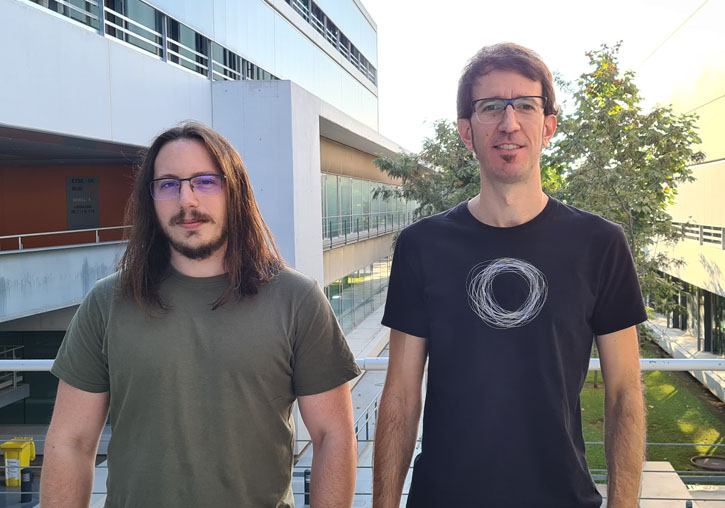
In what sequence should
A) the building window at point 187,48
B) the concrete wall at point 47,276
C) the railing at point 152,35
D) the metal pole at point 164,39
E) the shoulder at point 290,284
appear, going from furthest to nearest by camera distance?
the building window at point 187,48
the metal pole at point 164,39
the railing at point 152,35
the concrete wall at point 47,276
the shoulder at point 290,284

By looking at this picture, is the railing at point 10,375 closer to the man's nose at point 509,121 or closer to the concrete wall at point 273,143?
the concrete wall at point 273,143

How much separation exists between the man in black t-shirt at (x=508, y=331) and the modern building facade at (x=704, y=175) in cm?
1860

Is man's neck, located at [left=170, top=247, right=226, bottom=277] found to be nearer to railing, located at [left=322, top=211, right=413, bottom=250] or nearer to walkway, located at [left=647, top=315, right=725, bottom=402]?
railing, located at [left=322, top=211, right=413, bottom=250]

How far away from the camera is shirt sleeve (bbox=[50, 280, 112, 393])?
2.46m

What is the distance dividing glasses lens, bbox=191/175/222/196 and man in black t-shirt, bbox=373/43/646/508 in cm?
69

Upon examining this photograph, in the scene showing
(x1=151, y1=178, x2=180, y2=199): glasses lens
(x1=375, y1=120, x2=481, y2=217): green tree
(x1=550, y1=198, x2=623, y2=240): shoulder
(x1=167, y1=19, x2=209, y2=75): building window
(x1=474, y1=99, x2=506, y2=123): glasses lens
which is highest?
(x1=167, y1=19, x2=209, y2=75): building window

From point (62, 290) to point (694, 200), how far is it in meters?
22.1

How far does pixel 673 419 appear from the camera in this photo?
17594mm

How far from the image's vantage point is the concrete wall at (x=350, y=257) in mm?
20337

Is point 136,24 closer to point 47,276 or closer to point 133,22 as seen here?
point 133,22

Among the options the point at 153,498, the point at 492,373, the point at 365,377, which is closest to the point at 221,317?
the point at 153,498

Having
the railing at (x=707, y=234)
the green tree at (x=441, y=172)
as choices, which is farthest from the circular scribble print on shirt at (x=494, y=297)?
the railing at (x=707, y=234)

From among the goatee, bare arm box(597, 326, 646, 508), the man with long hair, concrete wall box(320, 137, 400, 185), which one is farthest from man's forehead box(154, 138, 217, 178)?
concrete wall box(320, 137, 400, 185)

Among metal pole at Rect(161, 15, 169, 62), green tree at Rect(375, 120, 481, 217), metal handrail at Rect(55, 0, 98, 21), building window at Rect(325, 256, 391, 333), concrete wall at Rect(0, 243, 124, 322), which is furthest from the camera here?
building window at Rect(325, 256, 391, 333)
